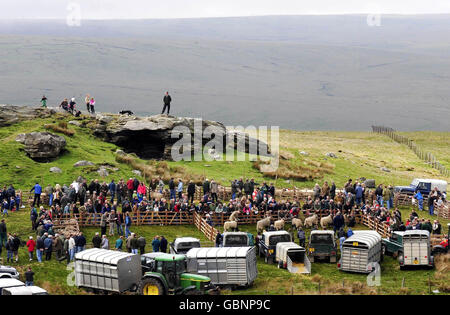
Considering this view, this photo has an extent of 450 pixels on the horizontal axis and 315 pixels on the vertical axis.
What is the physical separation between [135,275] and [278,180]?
30315 millimetres

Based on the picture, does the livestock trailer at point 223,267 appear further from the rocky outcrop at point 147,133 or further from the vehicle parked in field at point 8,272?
the rocky outcrop at point 147,133

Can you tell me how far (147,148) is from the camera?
64750 mm

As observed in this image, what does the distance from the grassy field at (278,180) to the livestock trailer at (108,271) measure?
741 mm

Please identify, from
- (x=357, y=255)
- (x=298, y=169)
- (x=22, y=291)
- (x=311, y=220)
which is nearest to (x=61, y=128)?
(x=298, y=169)

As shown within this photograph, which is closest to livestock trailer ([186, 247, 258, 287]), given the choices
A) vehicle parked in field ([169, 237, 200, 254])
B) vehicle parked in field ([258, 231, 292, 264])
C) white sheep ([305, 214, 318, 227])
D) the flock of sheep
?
vehicle parked in field ([169, 237, 200, 254])

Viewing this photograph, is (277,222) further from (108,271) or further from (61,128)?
(61,128)

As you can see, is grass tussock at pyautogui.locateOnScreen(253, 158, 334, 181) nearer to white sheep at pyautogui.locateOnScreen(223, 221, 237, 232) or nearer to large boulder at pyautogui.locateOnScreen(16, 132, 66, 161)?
large boulder at pyautogui.locateOnScreen(16, 132, 66, 161)

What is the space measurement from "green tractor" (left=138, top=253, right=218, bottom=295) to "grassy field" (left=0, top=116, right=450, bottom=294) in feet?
8.25

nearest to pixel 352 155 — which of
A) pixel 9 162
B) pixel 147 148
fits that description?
pixel 147 148

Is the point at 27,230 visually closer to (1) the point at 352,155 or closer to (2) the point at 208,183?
(2) the point at 208,183

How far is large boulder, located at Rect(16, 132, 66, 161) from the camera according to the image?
55844 millimetres

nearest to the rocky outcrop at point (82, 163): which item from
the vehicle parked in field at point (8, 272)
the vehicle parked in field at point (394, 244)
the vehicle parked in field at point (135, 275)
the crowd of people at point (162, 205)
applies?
the crowd of people at point (162, 205)

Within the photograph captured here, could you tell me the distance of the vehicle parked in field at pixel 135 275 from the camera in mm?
27938

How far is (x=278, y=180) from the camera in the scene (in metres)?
58.6
